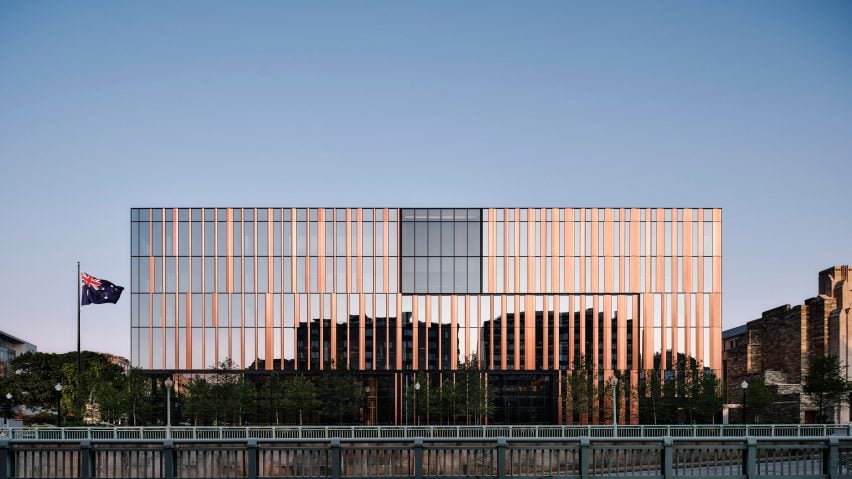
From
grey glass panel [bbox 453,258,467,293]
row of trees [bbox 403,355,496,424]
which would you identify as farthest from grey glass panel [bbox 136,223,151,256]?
grey glass panel [bbox 453,258,467,293]

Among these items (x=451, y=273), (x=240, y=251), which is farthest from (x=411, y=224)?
(x=240, y=251)

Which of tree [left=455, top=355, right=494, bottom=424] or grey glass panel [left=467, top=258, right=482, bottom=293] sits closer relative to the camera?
tree [left=455, top=355, right=494, bottom=424]

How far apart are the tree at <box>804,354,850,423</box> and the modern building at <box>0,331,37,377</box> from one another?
12001cm

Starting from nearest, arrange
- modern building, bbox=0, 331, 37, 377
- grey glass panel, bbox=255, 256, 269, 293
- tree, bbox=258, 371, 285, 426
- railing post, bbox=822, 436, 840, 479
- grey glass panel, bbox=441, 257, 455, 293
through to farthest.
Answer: railing post, bbox=822, 436, 840, 479 → tree, bbox=258, 371, 285, 426 → grey glass panel, bbox=255, 256, 269, 293 → grey glass panel, bbox=441, 257, 455, 293 → modern building, bbox=0, 331, 37, 377

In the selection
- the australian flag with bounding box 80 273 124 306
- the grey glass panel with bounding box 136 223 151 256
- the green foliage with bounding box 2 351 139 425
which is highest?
the grey glass panel with bounding box 136 223 151 256

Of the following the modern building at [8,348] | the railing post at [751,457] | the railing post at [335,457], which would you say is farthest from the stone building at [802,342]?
the modern building at [8,348]

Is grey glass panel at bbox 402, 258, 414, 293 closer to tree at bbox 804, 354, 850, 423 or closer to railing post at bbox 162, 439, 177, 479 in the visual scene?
tree at bbox 804, 354, 850, 423

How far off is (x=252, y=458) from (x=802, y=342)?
6677 cm

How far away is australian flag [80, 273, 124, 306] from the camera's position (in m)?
52.3

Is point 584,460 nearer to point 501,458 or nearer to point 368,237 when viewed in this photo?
point 501,458

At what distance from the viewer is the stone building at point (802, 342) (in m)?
65.9

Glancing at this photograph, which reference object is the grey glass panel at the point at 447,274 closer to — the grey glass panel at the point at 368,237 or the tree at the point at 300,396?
the grey glass panel at the point at 368,237

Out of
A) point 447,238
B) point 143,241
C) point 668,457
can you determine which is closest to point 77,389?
point 143,241

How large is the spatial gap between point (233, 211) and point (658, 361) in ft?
137
